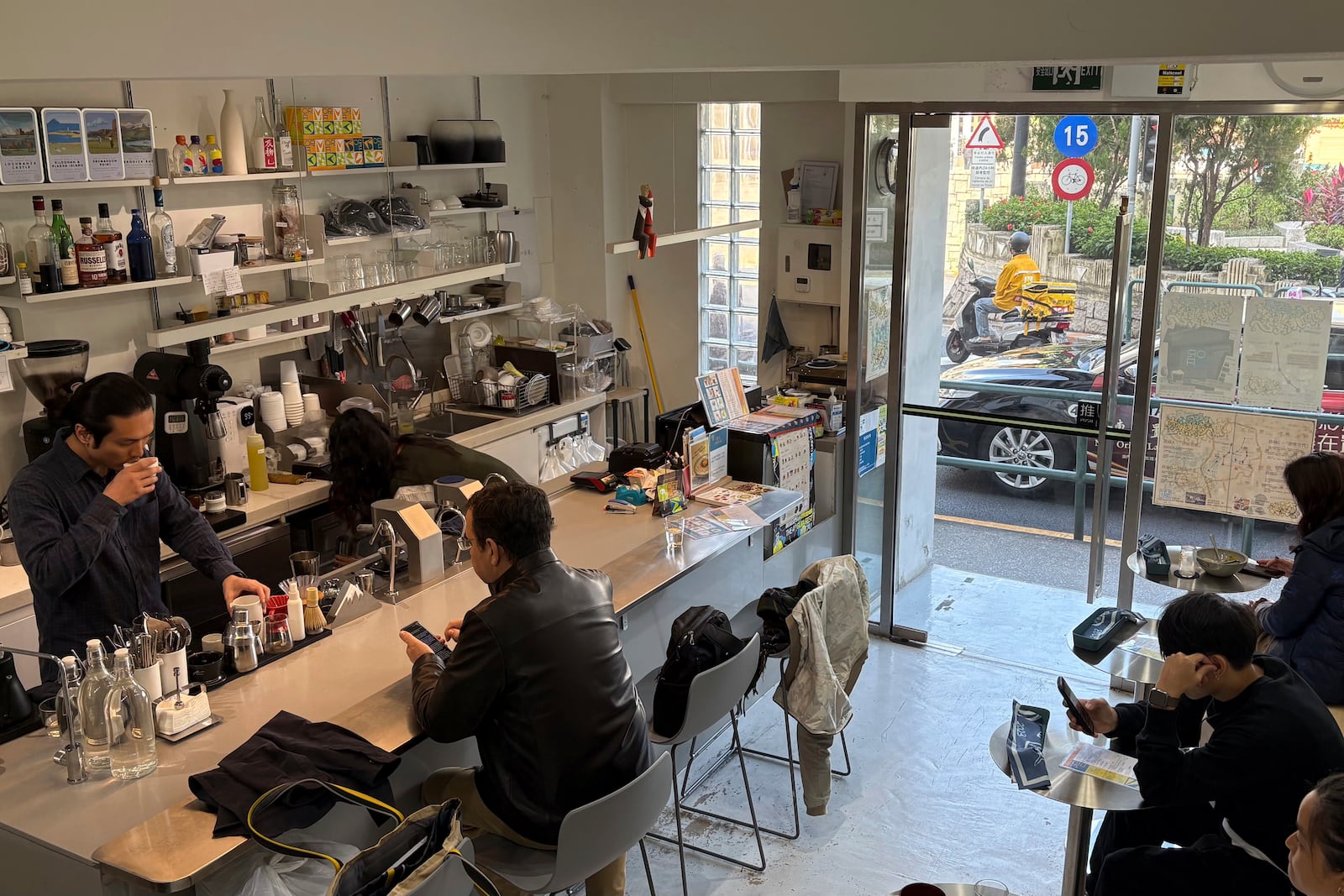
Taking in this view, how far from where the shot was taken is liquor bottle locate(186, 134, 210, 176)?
4.54 meters

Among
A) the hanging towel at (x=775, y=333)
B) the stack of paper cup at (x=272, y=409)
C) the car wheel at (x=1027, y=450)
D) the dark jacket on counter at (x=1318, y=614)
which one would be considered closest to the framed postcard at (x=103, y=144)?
the stack of paper cup at (x=272, y=409)

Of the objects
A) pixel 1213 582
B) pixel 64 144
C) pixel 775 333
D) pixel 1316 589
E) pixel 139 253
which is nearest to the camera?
pixel 1316 589

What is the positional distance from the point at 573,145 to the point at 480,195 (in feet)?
2.51

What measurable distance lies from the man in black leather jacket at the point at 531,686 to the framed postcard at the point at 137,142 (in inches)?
104

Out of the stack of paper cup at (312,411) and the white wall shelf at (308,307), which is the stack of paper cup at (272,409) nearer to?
the stack of paper cup at (312,411)

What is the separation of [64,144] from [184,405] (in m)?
1.02

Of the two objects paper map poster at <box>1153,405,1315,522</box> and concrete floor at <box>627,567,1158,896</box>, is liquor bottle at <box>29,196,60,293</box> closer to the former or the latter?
concrete floor at <box>627,567,1158,896</box>

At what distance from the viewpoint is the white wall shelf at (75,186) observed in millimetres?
4000

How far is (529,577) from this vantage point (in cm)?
257

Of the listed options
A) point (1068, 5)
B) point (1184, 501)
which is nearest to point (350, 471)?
point (1184, 501)

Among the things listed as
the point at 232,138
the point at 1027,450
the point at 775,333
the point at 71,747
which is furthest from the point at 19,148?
the point at 1027,450

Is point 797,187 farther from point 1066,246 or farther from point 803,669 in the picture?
point 803,669

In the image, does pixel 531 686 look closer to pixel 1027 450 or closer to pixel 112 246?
pixel 112 246

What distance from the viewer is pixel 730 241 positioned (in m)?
6.48
